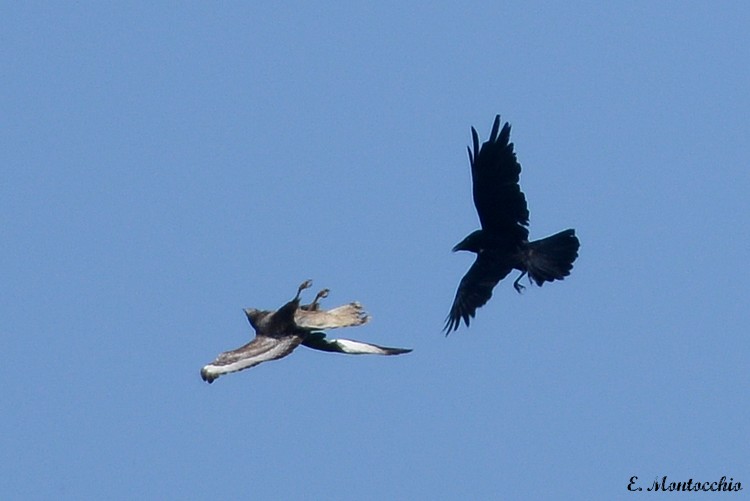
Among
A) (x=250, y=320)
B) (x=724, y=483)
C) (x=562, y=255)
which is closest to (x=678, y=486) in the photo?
(x=724, y=483)

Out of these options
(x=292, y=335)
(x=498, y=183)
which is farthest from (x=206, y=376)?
(x=498, y=183)

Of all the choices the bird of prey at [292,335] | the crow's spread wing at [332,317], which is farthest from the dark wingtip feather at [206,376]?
the crow's spread wing at [332,317]

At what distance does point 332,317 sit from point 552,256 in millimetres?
2844

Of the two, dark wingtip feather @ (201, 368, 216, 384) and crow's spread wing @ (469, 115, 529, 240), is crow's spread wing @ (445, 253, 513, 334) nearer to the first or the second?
crow's spread wing @ (469, 115, 529, 240)

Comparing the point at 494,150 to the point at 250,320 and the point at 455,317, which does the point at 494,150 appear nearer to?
the point at 455,317

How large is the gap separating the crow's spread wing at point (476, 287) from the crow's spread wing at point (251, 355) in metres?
3.00

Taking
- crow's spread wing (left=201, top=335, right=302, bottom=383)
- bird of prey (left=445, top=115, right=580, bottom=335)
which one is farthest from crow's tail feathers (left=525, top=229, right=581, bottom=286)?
crow's spread wing (left=201, top=335, right=302, bottom=383)

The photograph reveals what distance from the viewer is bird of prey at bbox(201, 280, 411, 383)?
431 inches


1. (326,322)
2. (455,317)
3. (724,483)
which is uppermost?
(455,317)

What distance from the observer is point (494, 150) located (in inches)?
537

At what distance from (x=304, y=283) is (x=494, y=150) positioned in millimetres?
2752

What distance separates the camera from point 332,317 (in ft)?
38.7

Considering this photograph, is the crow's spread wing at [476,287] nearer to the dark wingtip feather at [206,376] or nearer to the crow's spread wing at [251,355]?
the crow's spread wing at [251,355]

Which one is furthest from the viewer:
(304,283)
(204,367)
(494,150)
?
(494,150)
